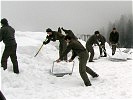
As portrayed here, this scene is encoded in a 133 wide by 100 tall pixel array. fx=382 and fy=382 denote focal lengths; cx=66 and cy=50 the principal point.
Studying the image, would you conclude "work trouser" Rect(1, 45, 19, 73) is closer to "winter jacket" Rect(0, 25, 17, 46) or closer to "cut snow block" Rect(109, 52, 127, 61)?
"winter jacket" Rect(0, 25, 17, 46)

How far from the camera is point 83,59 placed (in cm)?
1077

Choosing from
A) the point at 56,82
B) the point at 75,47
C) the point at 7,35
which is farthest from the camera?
the point at 7,35

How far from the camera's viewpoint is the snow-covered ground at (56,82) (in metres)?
9.62

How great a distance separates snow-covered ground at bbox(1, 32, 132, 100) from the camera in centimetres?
962

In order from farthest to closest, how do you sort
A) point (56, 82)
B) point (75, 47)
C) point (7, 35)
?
point (7, 35) → point (56, 82) → point (75, 47)

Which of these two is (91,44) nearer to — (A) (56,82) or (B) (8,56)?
(A) (56,82)

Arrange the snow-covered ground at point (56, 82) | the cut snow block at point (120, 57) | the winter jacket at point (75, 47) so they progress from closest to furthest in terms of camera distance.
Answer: the snow-covered ground at point (56, 82)
the winter jacket at point (75, 47)
the cut snow block at point (120, 57)

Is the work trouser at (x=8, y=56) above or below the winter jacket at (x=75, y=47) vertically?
below

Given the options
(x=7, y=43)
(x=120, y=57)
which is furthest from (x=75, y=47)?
(x=120, y=57)

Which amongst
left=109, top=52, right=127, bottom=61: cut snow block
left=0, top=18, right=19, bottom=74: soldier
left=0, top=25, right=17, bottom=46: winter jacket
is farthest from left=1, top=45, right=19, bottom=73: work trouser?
left=109, top=52, right=127, bottom=61: cut snow block

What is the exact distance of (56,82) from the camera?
37.1 ft

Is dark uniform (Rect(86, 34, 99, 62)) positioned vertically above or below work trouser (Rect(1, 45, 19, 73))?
below

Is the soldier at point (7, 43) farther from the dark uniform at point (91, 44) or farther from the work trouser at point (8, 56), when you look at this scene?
the dark uniform at point (91, 44)

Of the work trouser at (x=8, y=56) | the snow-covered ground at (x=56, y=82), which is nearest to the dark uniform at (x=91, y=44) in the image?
the snow-covered ground at (x=56, y=82)
